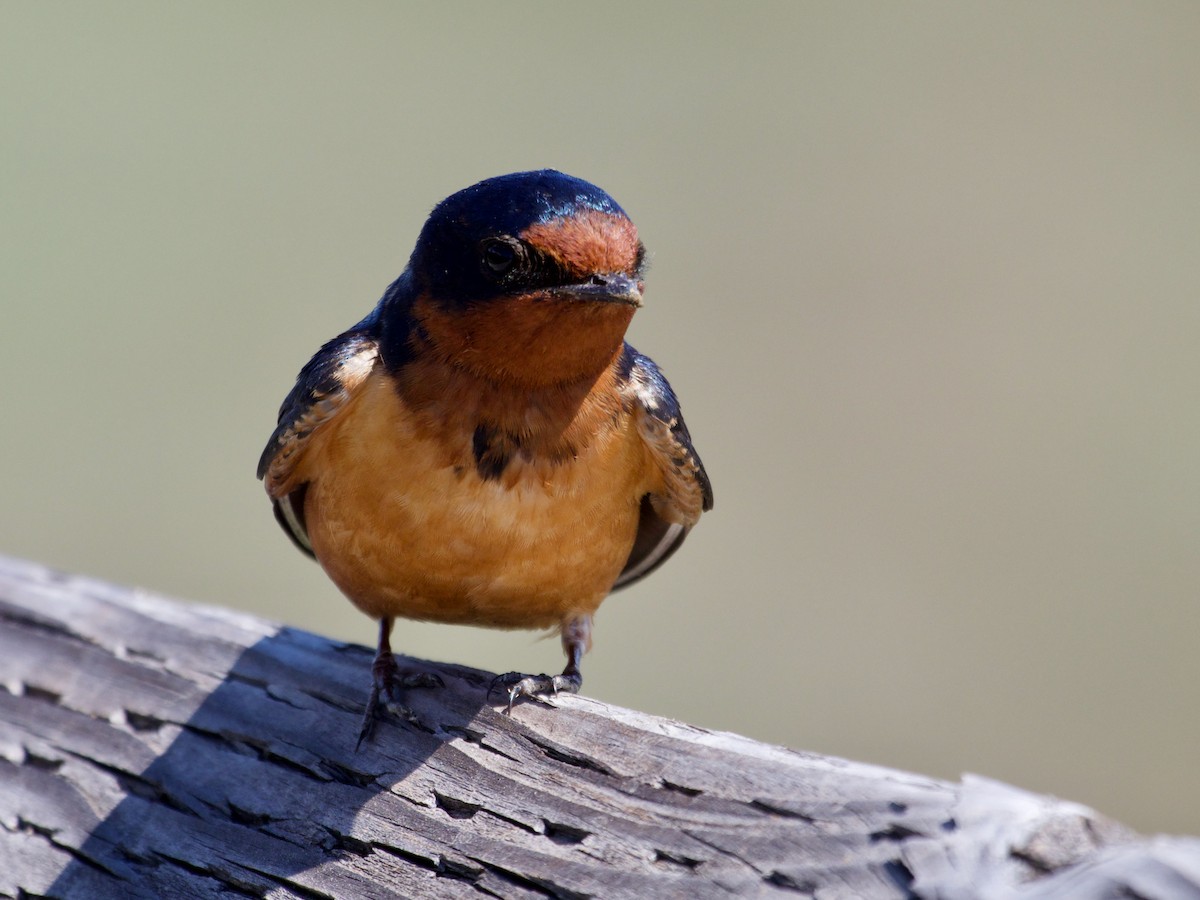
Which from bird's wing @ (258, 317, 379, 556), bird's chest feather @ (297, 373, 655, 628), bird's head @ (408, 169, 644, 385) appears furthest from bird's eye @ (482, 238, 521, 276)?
bird's wing @ (258, 317, 379, 556)

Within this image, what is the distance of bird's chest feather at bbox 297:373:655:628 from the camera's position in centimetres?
341

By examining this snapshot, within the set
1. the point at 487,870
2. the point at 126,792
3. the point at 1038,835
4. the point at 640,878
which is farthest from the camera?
the point at 126,792

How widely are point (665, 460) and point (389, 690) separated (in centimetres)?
105

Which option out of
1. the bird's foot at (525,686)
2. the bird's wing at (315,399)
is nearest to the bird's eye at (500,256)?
the bird's wing at (315,399)

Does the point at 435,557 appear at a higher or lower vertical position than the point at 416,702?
higher

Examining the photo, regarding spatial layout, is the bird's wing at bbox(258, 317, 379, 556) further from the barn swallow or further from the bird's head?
the bird's head

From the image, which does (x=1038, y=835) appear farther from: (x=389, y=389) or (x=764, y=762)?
(x=389, y=389)

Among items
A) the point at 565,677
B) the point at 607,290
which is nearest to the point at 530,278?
the point at 607,290

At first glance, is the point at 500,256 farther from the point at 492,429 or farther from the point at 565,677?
the point at 565,677

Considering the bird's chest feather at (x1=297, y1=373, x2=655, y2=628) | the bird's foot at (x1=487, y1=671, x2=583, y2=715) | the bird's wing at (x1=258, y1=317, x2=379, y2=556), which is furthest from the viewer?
the bird's wing at (x1=258, y1=317, x2=379, y2=556)

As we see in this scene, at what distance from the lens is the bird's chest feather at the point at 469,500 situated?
341 centimetres

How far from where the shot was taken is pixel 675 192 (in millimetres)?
13141

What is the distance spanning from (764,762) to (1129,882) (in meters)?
0.75

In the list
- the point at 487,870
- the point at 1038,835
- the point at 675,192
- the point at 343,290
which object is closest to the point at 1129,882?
the point at 1038,835
